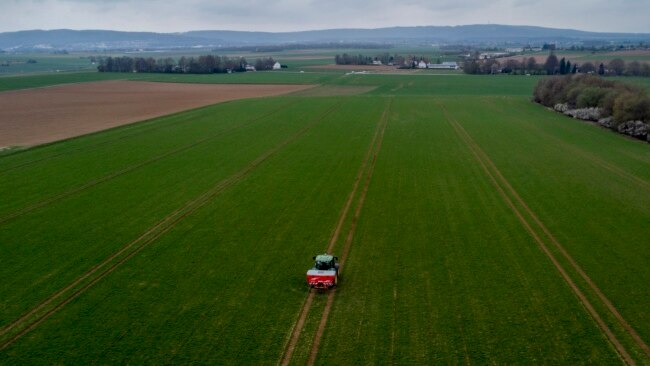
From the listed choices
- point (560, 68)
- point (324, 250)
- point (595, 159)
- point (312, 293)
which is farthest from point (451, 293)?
point (560, 68)

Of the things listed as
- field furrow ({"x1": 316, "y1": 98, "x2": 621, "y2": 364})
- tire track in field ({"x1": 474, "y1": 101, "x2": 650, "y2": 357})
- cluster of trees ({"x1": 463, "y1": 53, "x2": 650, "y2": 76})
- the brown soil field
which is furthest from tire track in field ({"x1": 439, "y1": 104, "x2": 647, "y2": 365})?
cluster of trees ({"x1": 463, "y1": 53, "x2": 650, "y2": 76})

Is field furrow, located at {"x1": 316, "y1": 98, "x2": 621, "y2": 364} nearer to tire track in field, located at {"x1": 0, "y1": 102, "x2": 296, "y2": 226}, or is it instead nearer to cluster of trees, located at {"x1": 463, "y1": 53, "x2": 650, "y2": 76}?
tire track in field, located at {"x1": 0, "y1": 102, "x2": 296, "y2": 226}

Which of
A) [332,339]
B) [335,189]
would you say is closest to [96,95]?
[335,189]

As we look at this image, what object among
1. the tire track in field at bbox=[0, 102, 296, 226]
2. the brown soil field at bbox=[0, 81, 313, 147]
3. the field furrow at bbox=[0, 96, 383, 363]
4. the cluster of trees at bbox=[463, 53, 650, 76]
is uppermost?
the cluster of trees at bbox=[463, 53, 650, 76]

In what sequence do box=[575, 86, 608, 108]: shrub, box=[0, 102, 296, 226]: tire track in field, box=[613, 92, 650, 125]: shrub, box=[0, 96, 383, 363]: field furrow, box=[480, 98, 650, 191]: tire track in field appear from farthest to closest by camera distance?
box=[575, 86, 608, 108]: shrub, box=[613, 92, 650, 125]: shrub, box=[480, 98, 650, 191]: tire track in field, box=[0, 102, 296, 226]: tire track in field, box=[0, 96, 383, 363]: field furrow

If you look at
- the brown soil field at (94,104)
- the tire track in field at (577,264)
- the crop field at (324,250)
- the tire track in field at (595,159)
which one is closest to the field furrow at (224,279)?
the crop field at (324,250)

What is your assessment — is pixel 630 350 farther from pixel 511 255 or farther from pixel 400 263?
pixel 400 263
